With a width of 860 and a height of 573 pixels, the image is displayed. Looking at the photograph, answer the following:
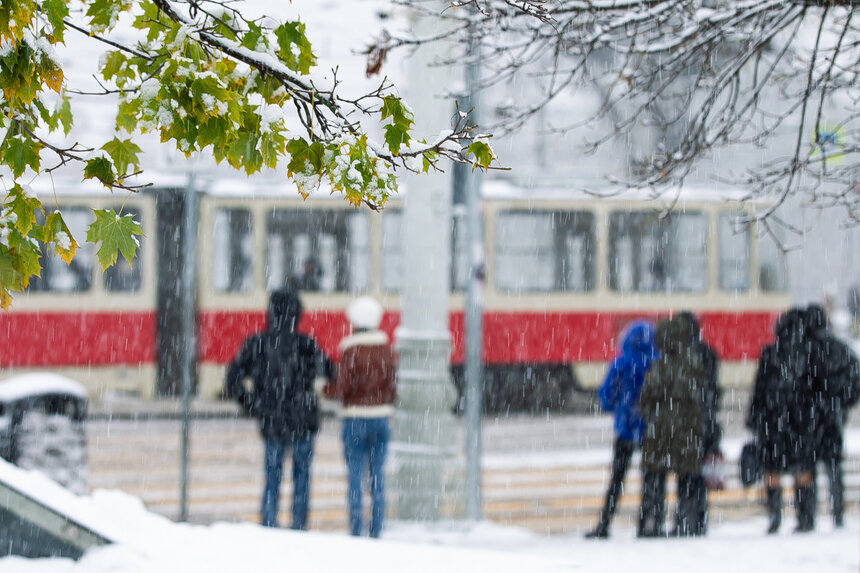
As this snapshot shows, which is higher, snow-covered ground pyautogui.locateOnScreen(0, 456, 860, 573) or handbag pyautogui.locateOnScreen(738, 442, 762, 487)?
snow-covered ground pyautogui.locateOnScreen(0, 456, 860, 573)

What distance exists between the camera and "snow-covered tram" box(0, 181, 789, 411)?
51.8 ft

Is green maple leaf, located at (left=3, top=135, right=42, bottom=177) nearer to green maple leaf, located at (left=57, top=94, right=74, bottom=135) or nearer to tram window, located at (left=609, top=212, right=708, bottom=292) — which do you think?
green maple leaf, located at (left=57, top=94, right=74, bottom=135)

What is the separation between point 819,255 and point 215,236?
76.5 feet

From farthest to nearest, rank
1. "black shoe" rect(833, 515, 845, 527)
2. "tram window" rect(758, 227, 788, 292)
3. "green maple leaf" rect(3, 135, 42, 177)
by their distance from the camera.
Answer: "tram window" rect(758, 227, 788, 292) → "black shoe" rect(833, 515, 845, 527) → "green maple leaf" rect(3, 135, 42, 177)

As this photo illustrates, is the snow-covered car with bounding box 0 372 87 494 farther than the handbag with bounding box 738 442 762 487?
No

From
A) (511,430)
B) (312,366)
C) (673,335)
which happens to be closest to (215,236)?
(511,430)

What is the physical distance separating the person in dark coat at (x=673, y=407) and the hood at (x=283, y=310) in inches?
98.1

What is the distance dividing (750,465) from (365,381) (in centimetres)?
294

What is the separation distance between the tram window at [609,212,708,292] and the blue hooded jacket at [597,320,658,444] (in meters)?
Result: 9.46

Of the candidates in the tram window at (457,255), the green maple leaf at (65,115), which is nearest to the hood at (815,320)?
the green maple leaf at (65,115)

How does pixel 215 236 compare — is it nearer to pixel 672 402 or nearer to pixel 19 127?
pixel 672 402

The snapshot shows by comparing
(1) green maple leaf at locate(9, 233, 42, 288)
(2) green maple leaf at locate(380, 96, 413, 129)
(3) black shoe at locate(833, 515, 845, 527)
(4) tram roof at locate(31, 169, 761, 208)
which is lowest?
(3) black shoe at locate(833, 515, 845, 527)

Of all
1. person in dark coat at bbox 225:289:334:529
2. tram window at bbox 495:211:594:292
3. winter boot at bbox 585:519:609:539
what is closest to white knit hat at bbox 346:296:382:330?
person in dark coat at bbox 225:289:334:529

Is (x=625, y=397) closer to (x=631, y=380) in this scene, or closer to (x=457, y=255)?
(x=631, y=380)
